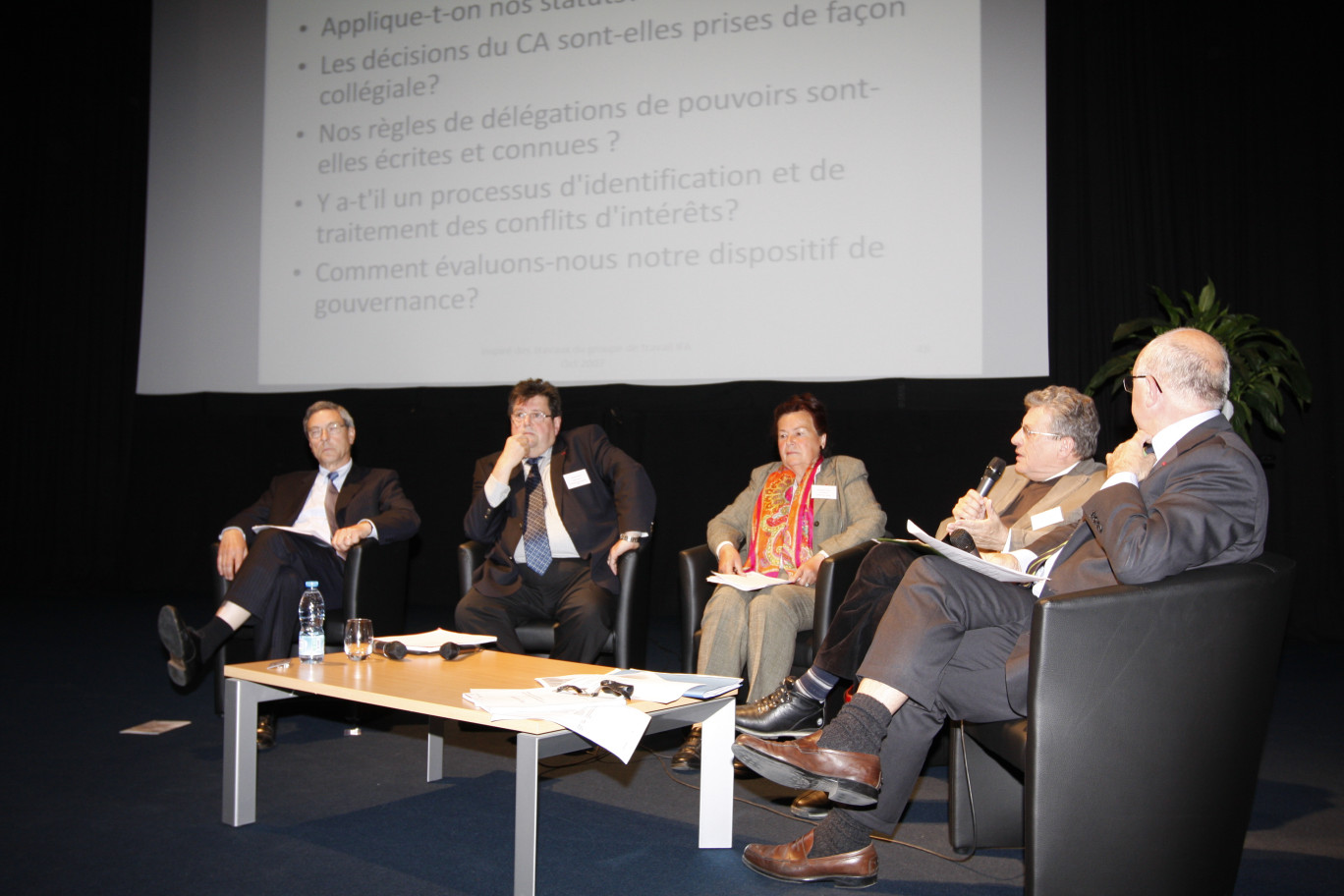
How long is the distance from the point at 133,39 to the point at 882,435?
5586mm

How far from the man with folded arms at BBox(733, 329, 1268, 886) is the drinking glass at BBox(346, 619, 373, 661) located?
1160 mm

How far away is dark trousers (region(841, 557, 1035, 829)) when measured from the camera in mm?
1953

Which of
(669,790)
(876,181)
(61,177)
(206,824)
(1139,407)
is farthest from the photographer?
(61,177)

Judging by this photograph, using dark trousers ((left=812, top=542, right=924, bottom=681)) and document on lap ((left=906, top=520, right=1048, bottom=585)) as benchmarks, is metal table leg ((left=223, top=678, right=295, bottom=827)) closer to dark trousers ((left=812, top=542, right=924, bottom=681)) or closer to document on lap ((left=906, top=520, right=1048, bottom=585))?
dark trousers ((left=812, top=542, right=924, bottom=681))

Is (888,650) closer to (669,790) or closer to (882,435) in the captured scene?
(669,790)

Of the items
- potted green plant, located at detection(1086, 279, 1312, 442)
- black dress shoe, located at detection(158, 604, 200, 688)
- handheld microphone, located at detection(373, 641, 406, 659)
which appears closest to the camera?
handheld microphone, located at detection(373, 641, 406, 659)

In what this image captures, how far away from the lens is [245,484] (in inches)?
248

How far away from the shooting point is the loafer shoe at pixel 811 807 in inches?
95.6

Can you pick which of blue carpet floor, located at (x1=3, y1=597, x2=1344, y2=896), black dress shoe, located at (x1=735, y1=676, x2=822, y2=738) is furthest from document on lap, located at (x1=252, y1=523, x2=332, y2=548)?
black dress shoe, located at (x1=735, y1=676, x2=822, y2=738)

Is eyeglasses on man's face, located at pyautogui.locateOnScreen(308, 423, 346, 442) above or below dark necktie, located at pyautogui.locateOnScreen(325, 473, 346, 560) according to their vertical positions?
above

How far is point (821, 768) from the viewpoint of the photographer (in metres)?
1.82

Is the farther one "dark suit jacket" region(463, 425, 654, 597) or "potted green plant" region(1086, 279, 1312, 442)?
"potted green plant" region(1086, 279, 1312, 442)

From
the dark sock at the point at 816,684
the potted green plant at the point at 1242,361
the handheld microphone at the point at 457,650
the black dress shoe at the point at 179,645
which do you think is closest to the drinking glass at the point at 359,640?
the handheld microphone at the point at 457,650

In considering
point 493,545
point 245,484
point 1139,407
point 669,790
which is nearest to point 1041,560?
point 1139,407
